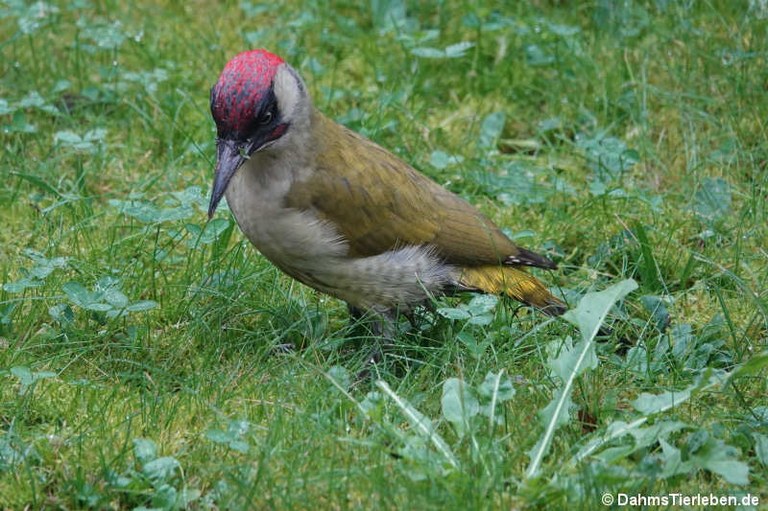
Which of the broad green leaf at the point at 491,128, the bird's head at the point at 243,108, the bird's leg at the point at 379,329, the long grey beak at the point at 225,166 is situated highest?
the bird's head at the point at 243,108

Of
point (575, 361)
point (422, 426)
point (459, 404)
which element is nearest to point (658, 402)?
point (575, 361)

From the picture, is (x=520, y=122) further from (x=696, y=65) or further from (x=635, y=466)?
(x=635, y=466)

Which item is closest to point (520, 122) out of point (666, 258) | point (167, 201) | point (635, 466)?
point (666, 258)

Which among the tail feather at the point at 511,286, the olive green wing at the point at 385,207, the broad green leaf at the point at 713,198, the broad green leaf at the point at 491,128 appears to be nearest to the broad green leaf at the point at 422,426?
the olive green wing at the point at 385,207

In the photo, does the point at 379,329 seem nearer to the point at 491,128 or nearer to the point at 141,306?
the point at 141,306

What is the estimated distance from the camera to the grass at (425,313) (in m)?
3.52

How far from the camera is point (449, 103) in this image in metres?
6.32

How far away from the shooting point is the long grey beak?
407 centimetres

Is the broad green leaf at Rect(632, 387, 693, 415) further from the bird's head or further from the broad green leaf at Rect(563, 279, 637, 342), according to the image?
the bird's head

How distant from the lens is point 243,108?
4.05m

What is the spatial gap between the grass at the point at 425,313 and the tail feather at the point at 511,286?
0.24 feet

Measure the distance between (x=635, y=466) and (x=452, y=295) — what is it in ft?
4.93

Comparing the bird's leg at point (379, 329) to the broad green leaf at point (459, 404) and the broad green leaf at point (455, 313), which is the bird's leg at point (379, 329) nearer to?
the broad green leaf at point (455, 313)

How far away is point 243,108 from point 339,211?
60 centimetres
